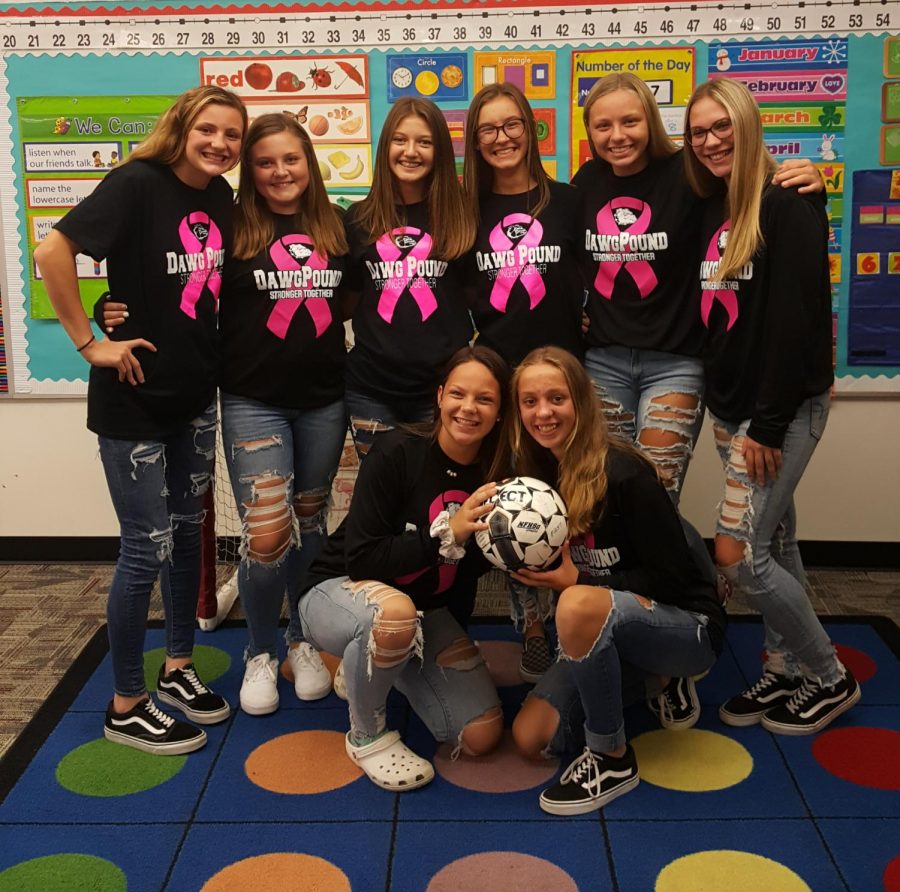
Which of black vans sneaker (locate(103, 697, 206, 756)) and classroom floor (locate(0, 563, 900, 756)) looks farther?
classroom floor (locate(0, 563, 900, 756))

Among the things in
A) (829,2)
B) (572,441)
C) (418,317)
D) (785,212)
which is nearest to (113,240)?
(418,317)

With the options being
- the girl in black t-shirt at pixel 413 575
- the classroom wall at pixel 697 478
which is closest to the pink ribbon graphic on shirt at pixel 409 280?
the girl in black t-shirt at pixel 413 575

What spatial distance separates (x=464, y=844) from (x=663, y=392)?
4.06 feet

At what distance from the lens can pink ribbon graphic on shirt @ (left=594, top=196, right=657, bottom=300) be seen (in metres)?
2.68

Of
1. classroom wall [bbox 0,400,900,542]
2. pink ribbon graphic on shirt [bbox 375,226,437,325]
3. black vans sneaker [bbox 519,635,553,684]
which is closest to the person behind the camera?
pink ribbon graphic on shirt [bbox 375,226,437,325]

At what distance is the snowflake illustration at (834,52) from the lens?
3641 millimetres

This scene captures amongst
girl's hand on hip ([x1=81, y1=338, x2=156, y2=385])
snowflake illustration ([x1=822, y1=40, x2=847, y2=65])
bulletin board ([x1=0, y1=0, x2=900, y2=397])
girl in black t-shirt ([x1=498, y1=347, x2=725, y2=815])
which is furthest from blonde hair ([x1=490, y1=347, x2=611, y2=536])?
snowflake illustration ([x1=822, y1=40, x2=847, y2=65])

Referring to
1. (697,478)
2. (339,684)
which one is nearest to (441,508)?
(339,684)

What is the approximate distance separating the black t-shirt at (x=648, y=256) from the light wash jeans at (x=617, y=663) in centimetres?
73

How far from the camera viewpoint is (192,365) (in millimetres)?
2557

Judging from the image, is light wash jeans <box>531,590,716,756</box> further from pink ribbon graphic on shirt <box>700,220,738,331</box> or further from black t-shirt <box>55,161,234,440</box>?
black t-shirt <box>55,161,234,440</box>

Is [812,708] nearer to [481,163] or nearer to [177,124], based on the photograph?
[481,163]

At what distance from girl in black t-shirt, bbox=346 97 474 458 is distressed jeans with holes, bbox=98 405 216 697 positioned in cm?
50

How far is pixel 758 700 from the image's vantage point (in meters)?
2.77
